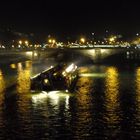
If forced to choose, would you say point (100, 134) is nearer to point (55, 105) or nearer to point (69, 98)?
point (55, 105)

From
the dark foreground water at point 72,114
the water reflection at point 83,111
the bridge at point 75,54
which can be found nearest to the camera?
the dark foreground water at point 72,114

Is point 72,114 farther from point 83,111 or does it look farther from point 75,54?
point 75,54

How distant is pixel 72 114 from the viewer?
52.5 m

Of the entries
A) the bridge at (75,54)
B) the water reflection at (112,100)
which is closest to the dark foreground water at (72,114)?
the water reflection at (112,100)

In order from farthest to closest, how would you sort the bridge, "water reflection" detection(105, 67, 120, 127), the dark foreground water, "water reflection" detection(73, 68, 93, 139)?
the bridge < "water reflection" detection(105, 67, 120, 127) < "water reflection" detection(73, 68, 93, 139) < the dark foreground water

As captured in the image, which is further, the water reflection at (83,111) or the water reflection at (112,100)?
the water reflection at (112,100)

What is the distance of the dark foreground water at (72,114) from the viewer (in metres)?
43.3

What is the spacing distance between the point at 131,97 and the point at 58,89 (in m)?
9.78

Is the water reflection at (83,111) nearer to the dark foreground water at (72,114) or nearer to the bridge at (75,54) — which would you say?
the dark foreground water at (72,114)

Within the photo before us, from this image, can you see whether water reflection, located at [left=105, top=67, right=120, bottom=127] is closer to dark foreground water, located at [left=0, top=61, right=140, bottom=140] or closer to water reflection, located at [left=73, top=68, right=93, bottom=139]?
dark foreground water, located at [left=0, top=61, right=140, bottom=140]

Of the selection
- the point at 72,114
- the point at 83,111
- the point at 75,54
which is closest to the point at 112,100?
the point at 83,111

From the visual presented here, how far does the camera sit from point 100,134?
43062 millimetres

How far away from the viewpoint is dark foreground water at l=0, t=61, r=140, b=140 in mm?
43281

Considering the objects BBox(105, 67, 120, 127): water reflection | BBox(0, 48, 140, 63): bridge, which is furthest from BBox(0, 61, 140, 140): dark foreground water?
BBox(0, 48, 140, 63): bridge
